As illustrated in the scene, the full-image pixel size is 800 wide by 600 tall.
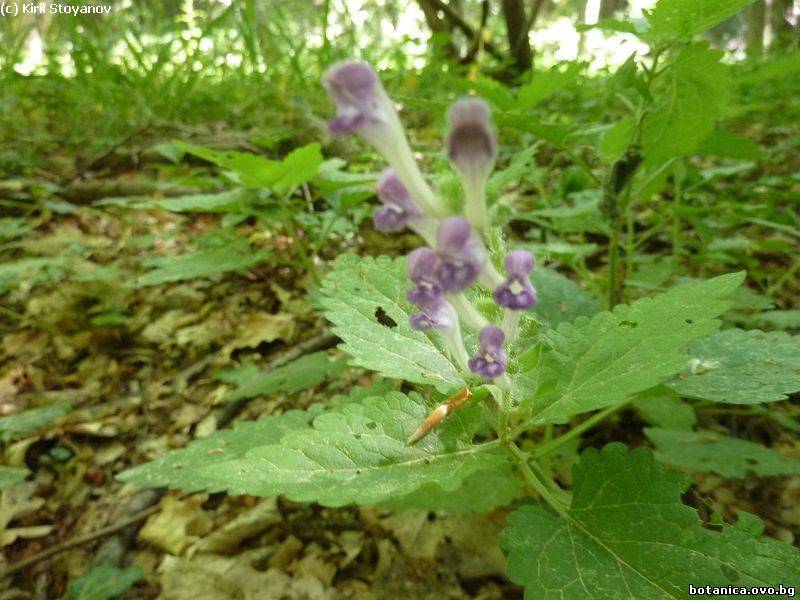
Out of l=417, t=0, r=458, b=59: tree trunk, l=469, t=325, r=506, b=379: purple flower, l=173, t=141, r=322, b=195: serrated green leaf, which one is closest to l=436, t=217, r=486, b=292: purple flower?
l=469, t=325, r=506, b=379: purple flower

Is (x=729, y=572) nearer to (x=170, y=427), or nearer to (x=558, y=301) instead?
(x=558, y=301)

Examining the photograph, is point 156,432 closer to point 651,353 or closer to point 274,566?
point 274,566

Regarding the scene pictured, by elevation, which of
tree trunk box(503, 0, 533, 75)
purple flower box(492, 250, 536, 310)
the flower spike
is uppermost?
tree trunk box(503, 0, 533, 75)

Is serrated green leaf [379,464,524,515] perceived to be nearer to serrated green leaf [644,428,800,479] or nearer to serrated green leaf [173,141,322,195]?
serrated green leaf [644,428,800,479]

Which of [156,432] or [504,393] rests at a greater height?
[504,393]

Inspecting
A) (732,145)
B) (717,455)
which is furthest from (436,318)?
(732,145)

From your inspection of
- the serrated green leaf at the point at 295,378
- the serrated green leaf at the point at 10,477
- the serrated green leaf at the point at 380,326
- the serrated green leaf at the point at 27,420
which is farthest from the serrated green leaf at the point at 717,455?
the serrated green leaf at the point at 27,420

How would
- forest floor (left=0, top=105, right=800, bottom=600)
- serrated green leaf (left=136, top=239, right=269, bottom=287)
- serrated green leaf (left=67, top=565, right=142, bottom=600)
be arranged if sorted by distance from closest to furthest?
serrated green leaf (left=67, top=565, right=142, bottom=600) → forest floor (left=0, top=105, right=800, bottom=600) → serrated green leaf (left=136, top=239, right=269, bottom=287)

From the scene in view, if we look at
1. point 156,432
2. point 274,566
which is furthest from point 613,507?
point 156,432
